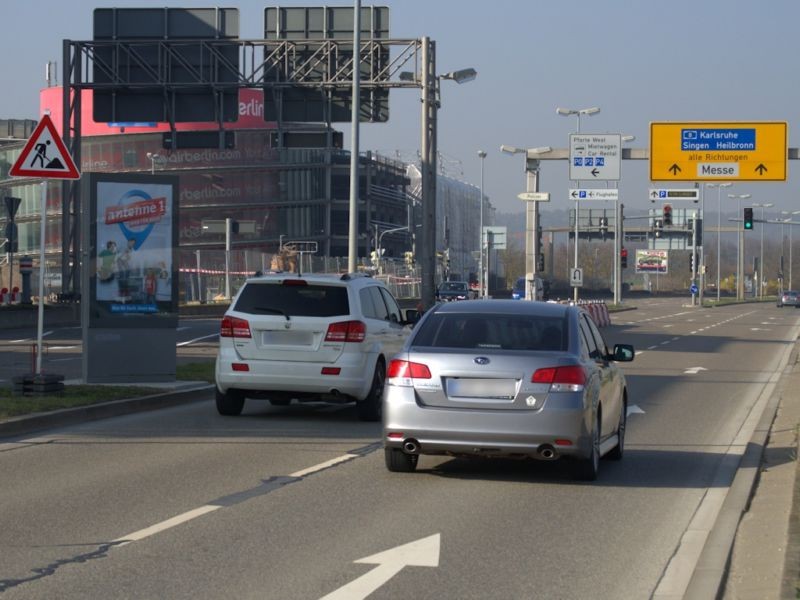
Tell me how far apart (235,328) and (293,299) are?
0.78m

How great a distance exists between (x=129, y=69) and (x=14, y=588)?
31256mm

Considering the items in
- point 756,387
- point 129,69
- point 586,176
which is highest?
point 129,69

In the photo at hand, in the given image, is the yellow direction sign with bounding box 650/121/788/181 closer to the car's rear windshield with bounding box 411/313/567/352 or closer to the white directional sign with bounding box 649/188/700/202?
the white directional sign with bounding box 649/188/700/202

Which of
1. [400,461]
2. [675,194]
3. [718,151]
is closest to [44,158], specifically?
[400,461]

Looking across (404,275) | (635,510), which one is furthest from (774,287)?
(635,510)

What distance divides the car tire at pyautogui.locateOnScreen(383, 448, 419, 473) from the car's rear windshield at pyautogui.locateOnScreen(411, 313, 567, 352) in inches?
40.0

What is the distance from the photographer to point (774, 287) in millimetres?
174000

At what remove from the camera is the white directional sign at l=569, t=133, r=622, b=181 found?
1447 inches

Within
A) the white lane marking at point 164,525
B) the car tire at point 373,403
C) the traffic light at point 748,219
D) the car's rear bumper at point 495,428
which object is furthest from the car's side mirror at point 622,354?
the traffic light at point 748,219

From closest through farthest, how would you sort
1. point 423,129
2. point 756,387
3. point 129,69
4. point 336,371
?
point 336,371
point 756,387
point 423,129
point 129,69

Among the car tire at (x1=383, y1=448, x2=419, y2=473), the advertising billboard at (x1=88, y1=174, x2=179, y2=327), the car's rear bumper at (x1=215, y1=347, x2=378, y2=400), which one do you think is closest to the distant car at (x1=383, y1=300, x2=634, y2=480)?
the car tire at (x1=383, y1=448, x2=419, y2=473)

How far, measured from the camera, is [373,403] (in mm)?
15078

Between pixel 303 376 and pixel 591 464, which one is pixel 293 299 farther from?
pixel 591 464

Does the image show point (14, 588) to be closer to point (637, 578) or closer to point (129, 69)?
point (637, 578)
